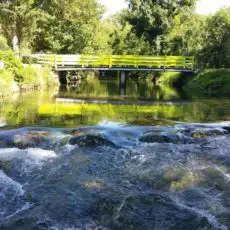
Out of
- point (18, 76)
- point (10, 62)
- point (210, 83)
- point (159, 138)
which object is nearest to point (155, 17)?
point (210, 83)

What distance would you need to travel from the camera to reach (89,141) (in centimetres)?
995

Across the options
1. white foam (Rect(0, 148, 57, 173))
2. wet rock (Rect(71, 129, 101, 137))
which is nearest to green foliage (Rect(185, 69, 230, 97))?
wet rock (Rect(71, 129, 101, 137))

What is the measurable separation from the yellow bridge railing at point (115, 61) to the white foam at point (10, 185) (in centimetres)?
2363

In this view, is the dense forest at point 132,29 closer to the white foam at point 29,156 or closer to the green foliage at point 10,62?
the green foliage at point 10,62

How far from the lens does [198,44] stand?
36500 millimetres

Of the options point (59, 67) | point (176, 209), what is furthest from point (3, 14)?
point (176, 209)

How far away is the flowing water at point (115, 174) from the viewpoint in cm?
563

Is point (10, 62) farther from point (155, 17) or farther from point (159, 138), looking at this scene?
point (155, 17)

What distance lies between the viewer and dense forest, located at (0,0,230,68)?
31000 mm

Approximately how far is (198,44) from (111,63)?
10.0 m

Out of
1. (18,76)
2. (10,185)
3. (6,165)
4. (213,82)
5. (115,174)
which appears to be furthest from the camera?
(213,82)

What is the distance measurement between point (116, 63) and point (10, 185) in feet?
84.0

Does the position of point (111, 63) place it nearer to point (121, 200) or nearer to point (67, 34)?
point (67, 34)

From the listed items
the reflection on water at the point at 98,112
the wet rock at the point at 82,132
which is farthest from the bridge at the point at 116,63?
the wet rock at the point at 82,132
